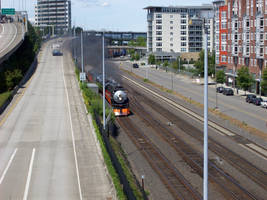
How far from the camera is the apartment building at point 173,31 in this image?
124125mm

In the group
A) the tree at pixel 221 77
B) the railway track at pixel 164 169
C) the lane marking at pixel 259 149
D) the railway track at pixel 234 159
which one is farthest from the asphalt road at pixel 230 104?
the railway track at pixel 164 169

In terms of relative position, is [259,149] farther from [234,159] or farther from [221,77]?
[221,77]

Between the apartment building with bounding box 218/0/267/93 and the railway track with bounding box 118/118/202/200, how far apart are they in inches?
1103

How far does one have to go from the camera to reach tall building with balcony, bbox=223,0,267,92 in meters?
56.2

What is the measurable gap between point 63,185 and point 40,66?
60290 millimetres

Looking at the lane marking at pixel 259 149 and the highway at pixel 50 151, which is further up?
the highway at pixel 50 151

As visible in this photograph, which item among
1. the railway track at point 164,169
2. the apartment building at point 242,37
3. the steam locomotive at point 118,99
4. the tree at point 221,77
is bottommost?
the railway track at point 164,169

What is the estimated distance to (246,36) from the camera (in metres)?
61.2

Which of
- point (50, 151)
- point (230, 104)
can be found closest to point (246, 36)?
point (230, 104)

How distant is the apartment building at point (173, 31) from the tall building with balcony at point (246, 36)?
179 feet

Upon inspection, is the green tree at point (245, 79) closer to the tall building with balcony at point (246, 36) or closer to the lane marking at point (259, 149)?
the tall building with balcony at point (246, 36)

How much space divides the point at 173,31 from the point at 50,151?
10371cm

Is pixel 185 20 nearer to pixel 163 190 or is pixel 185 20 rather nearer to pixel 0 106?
pixel 0 106

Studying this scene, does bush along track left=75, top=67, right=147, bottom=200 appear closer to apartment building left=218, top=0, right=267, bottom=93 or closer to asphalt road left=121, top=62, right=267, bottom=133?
asphalt road left=121, top=62, right=267, bottom=133
